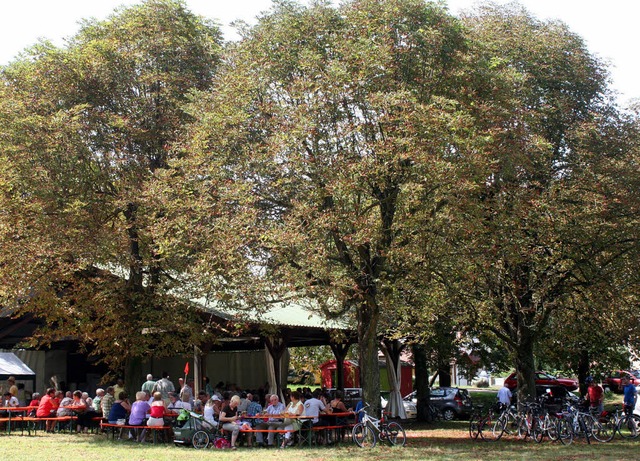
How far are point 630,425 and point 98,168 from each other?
15335mm

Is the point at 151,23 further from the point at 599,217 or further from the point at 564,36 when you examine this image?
the point at 599,217

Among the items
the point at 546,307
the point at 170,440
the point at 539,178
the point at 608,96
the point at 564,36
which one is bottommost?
the point at 170,440

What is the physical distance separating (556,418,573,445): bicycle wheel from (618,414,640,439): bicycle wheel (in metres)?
1.67

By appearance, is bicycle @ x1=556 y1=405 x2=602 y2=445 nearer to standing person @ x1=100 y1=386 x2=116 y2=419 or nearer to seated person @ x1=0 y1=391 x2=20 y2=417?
standing person @ x1=100 y1=386 x2=116 y2=419

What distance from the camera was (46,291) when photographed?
19484 millimetres

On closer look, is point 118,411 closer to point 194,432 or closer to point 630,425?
point 194,432

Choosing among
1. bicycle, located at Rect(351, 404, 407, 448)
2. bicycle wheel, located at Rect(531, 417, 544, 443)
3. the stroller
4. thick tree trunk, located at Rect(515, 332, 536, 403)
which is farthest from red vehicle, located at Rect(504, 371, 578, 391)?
the stroller

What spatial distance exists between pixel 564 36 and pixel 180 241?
1311cm

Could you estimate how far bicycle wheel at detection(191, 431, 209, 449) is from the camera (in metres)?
16.2

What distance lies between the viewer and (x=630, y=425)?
18391mm

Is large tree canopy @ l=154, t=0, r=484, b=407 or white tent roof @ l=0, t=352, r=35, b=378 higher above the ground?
large tree canopy @ l=154, t=0, r=484, b=407

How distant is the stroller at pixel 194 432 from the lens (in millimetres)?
16328

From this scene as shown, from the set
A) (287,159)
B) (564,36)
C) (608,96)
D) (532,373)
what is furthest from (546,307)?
(287,159)

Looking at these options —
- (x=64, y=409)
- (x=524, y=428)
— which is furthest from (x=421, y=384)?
(x=64, y=409)
